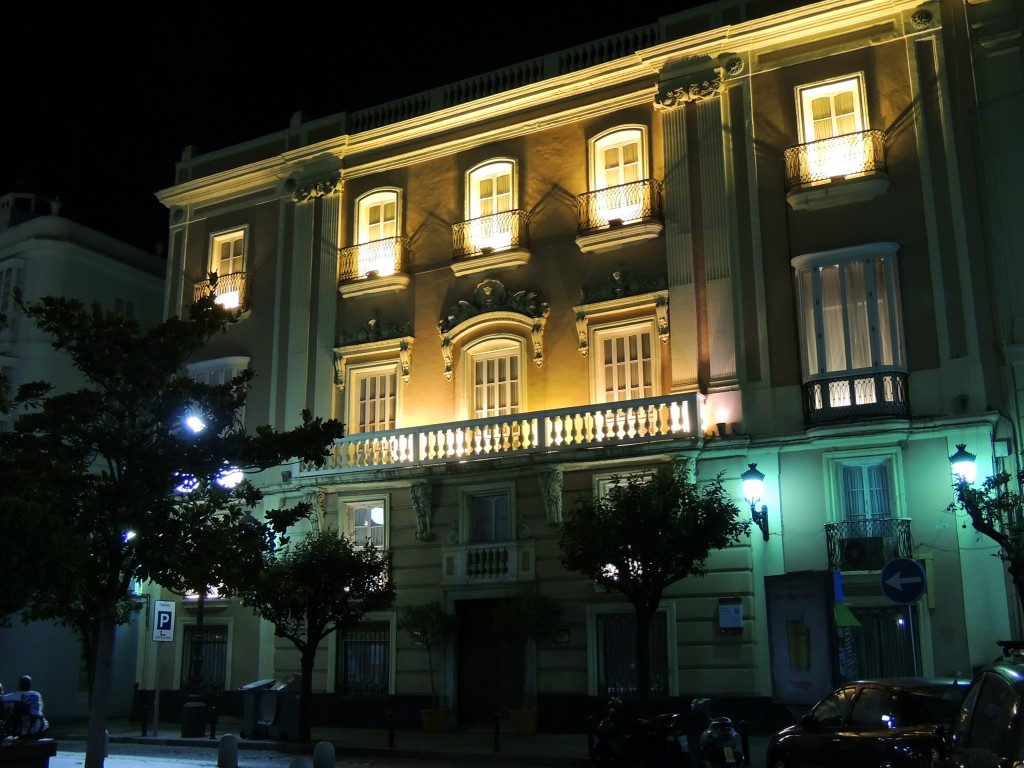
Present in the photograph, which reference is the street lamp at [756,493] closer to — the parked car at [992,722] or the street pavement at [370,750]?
the street pavement at [370,750]

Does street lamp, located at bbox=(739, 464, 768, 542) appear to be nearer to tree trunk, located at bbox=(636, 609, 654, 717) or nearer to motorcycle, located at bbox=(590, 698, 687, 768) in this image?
tree trunk, located at bbox=(636, 609, 654, 717)

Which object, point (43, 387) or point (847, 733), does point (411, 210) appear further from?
point (847, 733)

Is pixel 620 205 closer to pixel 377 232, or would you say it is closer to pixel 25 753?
pixel 377 232

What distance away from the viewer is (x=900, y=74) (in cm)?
2166

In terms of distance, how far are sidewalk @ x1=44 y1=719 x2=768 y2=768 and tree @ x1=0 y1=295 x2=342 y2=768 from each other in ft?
12.3

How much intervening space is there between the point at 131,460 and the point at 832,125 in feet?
50.0

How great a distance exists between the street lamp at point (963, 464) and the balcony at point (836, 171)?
560 cm

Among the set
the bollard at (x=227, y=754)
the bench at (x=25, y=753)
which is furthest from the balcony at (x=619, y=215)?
the bench at (x=25, y=753)

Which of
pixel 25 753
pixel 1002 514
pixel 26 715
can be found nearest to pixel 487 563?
pixel 26 715

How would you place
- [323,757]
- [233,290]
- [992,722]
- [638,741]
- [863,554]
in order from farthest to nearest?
[233,290] → [863,554] → [638,741] → [323,757] → [992,722]

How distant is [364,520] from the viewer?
82.9 feet

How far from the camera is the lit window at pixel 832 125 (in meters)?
21.7

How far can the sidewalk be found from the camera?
59.8 ft

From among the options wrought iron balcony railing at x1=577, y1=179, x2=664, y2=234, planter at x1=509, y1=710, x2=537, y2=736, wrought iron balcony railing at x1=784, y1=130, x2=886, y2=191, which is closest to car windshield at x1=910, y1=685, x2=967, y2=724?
planter at x1=509, y1=710, x2=537, y2=736
